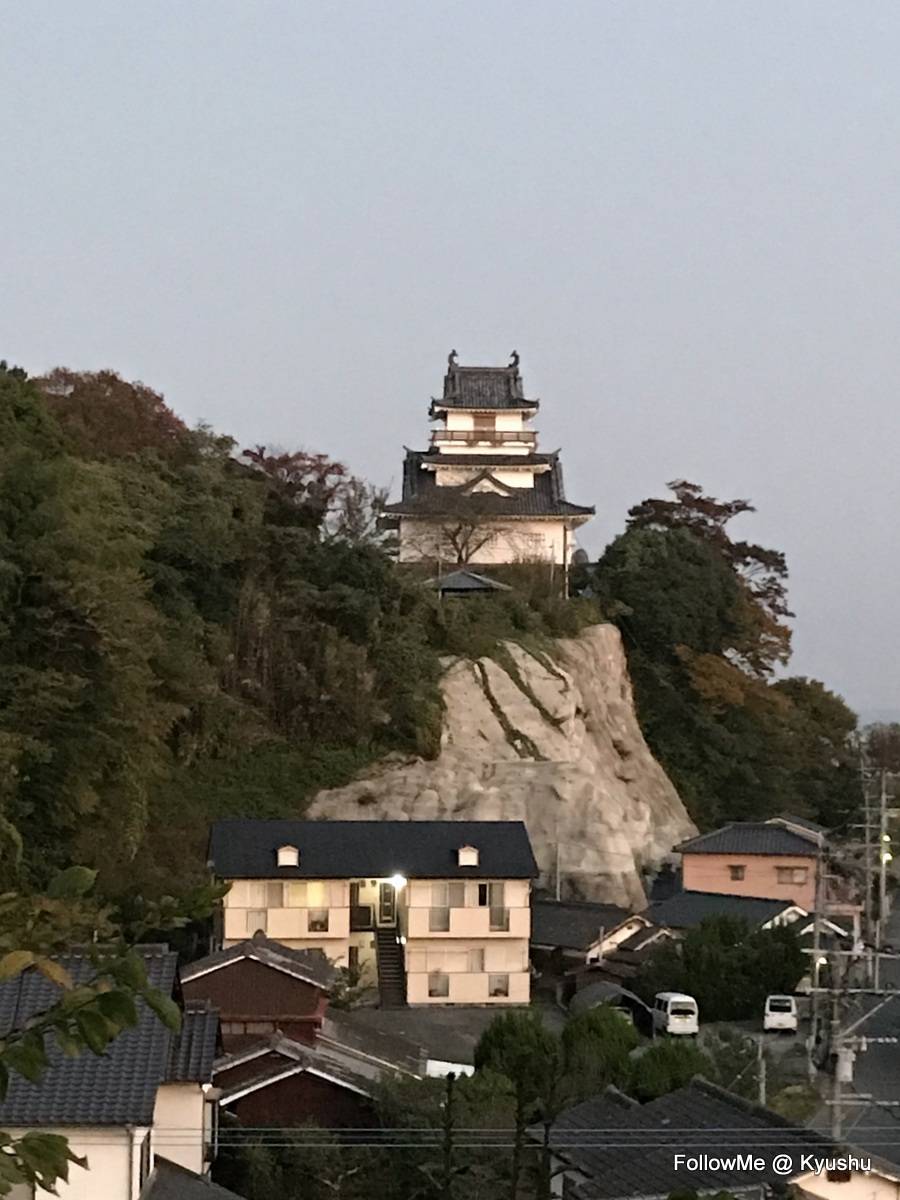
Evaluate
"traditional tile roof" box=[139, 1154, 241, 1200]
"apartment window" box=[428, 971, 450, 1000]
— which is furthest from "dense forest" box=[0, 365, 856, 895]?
"traditional tile roof" box=[139, 1154, 241, 1200]

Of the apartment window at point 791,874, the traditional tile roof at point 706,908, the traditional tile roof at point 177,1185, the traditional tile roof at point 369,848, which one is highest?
the traditional tile roof at point 369,848

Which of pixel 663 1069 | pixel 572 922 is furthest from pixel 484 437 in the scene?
pixel 663 1069

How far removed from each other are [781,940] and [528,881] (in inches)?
168

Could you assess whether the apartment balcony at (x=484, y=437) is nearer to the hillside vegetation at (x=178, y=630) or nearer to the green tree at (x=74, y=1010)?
the hillside vegetation at (x=178, y=630)

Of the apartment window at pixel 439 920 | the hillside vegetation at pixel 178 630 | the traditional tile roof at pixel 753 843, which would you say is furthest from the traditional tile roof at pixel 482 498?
the apartment window at pixel 439 920

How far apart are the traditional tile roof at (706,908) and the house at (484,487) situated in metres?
12.3

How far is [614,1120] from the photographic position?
14.1 metres

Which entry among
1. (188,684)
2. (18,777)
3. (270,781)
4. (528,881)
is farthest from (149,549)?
(528,881)

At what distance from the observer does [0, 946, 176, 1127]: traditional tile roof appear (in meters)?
9.81

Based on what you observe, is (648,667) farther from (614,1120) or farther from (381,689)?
(614,1120)

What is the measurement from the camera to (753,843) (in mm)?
31234

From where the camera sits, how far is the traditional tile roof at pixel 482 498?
127ft

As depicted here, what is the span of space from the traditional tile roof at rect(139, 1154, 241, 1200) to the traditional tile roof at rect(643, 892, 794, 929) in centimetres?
1698

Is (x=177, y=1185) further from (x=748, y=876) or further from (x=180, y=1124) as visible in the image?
(x=748, y=876)
